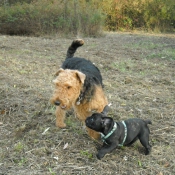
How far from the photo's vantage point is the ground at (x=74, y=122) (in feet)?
10.1

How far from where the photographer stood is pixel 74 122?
4.07m

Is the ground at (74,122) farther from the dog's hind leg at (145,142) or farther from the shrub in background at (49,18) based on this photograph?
the shrub in background at (49,18)

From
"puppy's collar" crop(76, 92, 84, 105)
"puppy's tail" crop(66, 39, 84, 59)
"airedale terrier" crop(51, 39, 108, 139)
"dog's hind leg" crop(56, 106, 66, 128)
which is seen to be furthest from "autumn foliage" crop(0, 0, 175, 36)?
"puppy's collar" crop(76, 92, 84, 105)

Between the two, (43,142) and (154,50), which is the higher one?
(43,142)

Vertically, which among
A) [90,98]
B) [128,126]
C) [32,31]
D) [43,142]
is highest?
[90,98]

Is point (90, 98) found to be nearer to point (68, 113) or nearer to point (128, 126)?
point (128, 126)

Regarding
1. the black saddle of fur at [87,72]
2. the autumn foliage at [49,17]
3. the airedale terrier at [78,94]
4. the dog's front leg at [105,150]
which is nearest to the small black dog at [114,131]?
the dog's front leg at [105,150]

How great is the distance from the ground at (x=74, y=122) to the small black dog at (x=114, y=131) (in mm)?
133

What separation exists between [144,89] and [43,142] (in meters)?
2.84

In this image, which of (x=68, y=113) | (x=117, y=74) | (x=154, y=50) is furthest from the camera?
(x=154, y=50)

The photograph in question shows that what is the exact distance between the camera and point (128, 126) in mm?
3408

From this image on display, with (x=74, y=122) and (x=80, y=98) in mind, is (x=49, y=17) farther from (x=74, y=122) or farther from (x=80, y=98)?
(x=80, y=98)

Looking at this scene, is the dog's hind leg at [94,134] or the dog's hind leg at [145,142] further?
the dog's hind leg at [94,134]

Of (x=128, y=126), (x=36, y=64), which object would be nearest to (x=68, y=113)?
(x=128, y=126)
